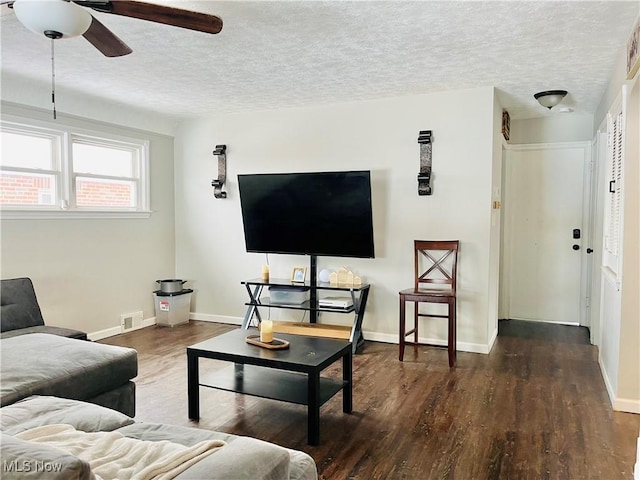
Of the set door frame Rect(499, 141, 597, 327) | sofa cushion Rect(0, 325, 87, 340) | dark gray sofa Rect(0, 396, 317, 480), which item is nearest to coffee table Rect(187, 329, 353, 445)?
dark gray sofa Rect(0, 396, 317, 480)

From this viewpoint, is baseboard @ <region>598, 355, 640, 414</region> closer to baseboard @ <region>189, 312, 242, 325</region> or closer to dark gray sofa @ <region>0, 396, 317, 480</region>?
dark gray sofa @ <region>0, 396, 317, 480</region>

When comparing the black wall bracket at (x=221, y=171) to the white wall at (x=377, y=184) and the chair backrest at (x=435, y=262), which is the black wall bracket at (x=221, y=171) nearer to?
the white wall at (x=377, y=184)

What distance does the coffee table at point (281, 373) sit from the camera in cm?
271

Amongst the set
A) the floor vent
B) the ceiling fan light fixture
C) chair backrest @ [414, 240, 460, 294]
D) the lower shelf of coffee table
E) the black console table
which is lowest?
the floor vent

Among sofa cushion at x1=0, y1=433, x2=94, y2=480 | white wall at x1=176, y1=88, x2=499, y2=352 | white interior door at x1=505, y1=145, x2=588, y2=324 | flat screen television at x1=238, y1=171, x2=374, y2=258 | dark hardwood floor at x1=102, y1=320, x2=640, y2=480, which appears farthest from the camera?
white interior door at x1=505, y1=145, x2=588, y2=324

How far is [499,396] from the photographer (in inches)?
133

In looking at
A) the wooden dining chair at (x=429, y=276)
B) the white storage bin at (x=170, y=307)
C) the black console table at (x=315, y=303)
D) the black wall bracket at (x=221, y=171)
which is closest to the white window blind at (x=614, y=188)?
the wooden dining chair at (x=429, y=276)

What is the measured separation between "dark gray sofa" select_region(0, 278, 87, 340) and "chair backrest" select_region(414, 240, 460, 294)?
2869 millimetres

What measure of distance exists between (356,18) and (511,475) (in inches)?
97.9

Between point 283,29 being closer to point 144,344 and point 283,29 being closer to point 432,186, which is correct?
point 432,186

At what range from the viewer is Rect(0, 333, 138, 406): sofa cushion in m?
2.34

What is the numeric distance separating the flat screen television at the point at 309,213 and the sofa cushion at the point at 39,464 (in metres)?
3.61

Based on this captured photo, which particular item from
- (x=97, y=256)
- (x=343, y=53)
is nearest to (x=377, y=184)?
(x=343, y=53)

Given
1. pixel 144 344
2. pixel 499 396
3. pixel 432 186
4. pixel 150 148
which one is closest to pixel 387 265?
pixel 432 186
